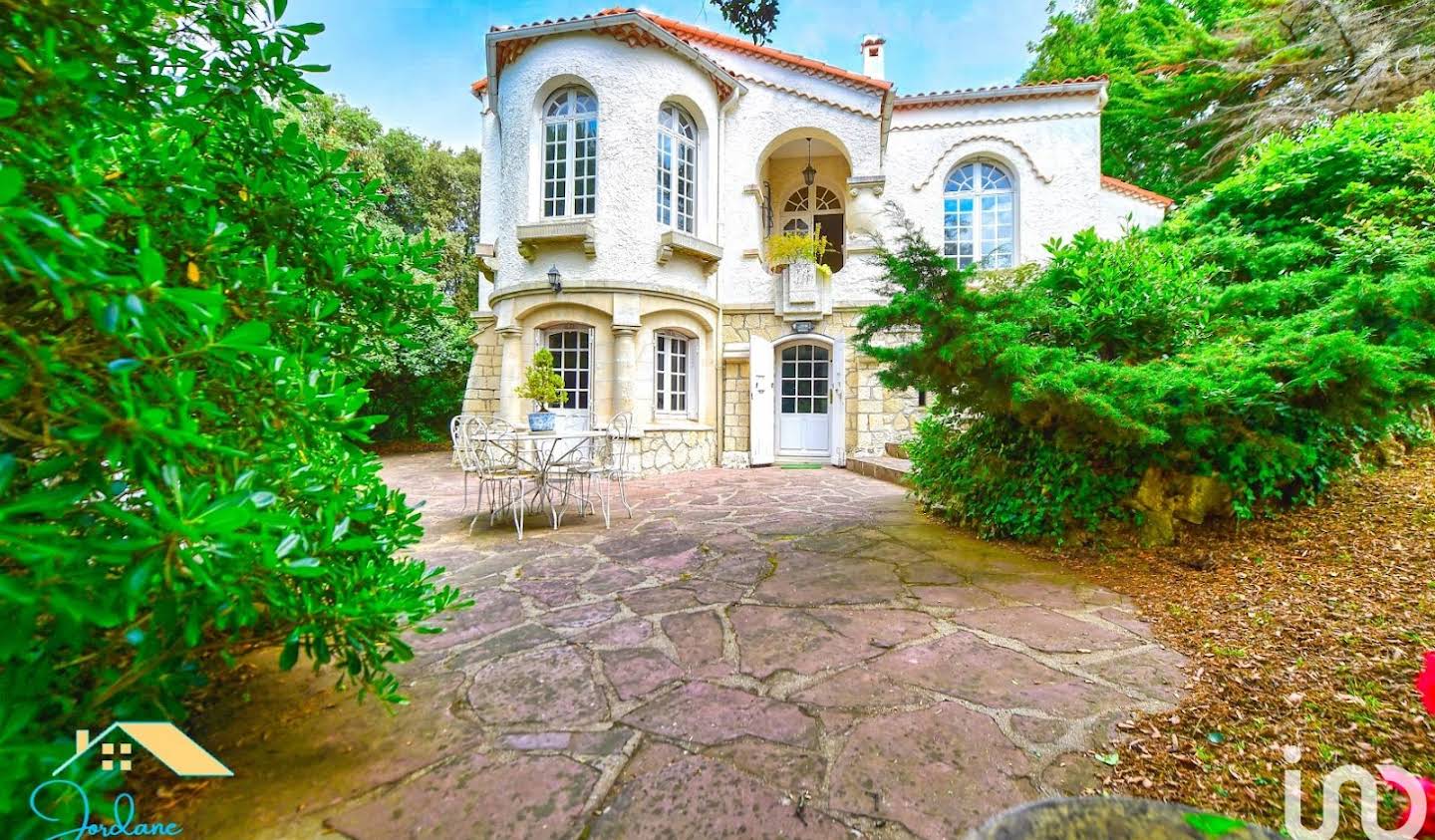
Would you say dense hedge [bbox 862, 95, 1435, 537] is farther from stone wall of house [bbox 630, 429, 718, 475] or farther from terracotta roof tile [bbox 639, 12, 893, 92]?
terracotta roof tile [bbox 639, 12, 893, 92]

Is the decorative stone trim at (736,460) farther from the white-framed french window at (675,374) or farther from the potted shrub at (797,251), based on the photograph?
the potted shrub at (797,251)

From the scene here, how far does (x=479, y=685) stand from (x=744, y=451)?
7.46 m

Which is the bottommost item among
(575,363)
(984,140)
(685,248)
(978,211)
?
(575,363)

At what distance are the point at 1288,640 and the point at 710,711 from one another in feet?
7.41

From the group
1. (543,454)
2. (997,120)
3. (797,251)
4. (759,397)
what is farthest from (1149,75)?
(543,454)

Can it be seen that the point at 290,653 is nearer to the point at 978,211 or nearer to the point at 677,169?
the point at 677,169

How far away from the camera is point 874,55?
33.3 ft

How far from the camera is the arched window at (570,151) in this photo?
8.12m

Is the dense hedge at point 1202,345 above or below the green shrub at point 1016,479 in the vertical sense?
above

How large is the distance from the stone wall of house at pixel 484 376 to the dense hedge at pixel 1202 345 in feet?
24.8

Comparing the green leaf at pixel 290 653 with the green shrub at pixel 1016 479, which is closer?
the green leaf at pixel 290 653

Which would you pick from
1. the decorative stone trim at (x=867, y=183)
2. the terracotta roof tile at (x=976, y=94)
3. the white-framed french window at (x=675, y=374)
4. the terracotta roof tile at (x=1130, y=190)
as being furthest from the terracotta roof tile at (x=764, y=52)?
the white-framed french window at (x=675, y=374)

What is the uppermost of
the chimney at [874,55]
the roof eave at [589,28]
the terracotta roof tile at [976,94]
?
the chimney at [874,55]

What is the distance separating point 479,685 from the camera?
1919mm
